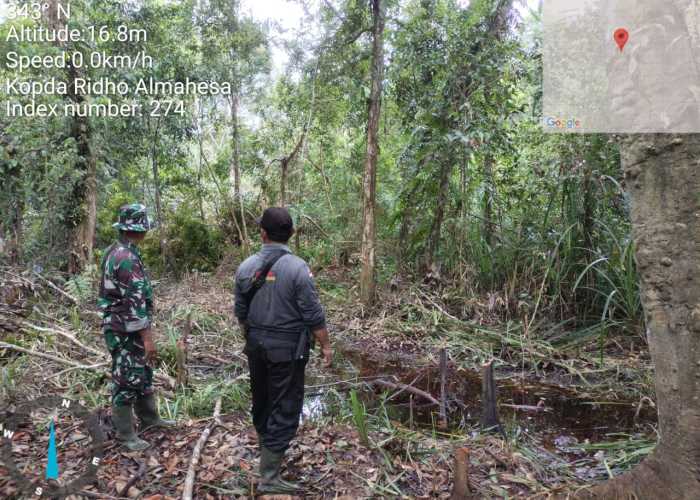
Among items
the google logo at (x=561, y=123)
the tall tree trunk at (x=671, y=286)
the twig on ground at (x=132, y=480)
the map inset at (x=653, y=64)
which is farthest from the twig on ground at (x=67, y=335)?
the google logo at (x=561, y=123)

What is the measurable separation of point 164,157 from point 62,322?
5669 millimetres

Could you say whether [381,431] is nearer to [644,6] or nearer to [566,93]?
[644,6]

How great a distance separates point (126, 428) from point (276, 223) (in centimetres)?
191

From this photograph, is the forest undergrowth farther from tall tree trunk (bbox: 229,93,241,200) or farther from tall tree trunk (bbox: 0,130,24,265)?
tall tree trunk (bbox: 229,93,241,200)

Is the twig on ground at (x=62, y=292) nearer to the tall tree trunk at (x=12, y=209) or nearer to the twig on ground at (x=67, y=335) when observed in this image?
the tall tree trunk at (x=12, y=209)

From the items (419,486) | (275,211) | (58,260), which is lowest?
(419,486)

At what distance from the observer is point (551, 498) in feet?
9.46

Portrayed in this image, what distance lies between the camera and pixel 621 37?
7.86 ft

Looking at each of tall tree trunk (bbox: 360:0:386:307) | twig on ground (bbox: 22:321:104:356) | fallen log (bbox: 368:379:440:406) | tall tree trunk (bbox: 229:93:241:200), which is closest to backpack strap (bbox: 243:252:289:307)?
fallen log (bbox: 368:379:440:406)

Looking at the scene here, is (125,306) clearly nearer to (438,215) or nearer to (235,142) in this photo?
(438,215)

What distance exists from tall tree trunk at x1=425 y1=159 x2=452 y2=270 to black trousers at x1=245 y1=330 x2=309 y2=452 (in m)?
5.22

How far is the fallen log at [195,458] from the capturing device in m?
2.99

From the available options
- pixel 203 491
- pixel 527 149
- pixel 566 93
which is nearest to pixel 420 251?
pixel 527 149

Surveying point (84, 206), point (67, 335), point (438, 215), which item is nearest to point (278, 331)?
point (67, 335)
